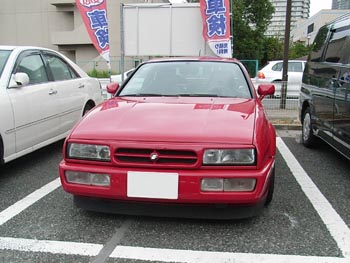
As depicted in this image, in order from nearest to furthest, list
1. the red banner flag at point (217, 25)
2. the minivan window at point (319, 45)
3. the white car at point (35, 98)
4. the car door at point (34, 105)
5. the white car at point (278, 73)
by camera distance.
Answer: the white car at point (35, 98) < the car door at point (34, 105) < the minivan window at point (319, 45) < the red banner flag at point (217, 25) < the white car at point (278, 73)

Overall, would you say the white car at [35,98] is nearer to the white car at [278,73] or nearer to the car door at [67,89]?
the car door at [67,89]

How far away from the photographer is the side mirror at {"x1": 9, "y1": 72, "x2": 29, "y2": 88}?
4.18m

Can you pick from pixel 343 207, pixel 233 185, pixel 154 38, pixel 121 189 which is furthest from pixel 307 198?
pixel 154 38

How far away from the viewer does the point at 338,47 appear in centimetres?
466

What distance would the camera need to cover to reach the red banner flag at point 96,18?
1004cm

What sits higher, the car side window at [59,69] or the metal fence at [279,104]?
the car side window at [59,69]

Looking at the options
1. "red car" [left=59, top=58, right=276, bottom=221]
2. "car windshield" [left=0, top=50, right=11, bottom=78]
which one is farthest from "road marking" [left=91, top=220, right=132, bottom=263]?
"car windshield" [left=0, top=50, right=11, bottom=78]

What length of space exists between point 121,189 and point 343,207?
2102 millimetres

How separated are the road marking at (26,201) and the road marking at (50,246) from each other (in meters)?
Result: 0.43

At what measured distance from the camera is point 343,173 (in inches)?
180

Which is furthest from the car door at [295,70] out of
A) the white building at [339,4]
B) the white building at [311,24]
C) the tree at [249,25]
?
the white building at [339,4]

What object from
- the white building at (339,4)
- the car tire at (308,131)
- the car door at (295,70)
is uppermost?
the white building at (339,4)

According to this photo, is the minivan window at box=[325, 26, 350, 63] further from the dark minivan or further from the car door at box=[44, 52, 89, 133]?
the car door at box=[44, 52, 89, 133]

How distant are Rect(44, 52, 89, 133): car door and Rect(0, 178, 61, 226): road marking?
126 cm
